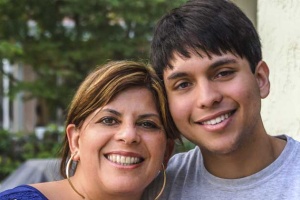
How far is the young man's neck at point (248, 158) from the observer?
2.17 meters

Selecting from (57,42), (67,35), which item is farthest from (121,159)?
(67,35)

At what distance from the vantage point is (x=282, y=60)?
3016 millimetres

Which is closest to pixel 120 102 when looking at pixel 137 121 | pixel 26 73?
pixel 137 121

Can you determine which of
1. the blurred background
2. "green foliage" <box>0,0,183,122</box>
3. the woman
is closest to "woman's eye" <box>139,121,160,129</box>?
the woman

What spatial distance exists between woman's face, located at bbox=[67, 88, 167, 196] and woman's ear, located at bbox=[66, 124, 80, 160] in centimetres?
6

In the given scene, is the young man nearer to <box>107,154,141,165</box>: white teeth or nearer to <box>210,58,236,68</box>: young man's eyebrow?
<box>210,58,236,68</box>: young man's eyebrow

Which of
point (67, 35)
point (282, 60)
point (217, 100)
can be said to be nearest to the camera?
point (217, 100)

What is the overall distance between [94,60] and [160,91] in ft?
24.5

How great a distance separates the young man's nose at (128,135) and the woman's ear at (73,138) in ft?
0.81

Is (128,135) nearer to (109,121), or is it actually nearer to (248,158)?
(109,121)

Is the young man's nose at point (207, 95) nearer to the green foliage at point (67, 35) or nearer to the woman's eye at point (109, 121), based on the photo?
the woman's eye at point (109, 121)

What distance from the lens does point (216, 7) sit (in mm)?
2205

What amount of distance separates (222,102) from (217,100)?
0.08 feet

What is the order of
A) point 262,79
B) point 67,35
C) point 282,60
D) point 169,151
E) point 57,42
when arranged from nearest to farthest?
1. point 262,79
2. point 169,151
3. point 282,60
4. point 57,42
5. point 67,35
